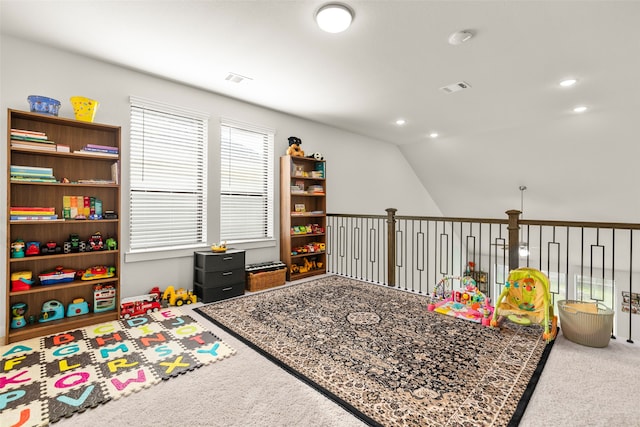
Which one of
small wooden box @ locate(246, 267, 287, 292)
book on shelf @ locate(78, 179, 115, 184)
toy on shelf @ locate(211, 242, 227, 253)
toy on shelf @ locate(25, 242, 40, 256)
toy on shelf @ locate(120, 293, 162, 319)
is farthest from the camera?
small wooden box @ locate(246, 267, 287, 292)

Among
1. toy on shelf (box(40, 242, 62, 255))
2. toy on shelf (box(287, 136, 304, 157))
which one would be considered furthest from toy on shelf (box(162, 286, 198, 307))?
toy on shelf (box(287, 136, 304, 157))

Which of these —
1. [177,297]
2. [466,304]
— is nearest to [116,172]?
[177,297]

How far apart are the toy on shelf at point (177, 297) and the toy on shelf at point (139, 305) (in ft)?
0.43

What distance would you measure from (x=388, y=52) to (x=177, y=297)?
3.45 metres

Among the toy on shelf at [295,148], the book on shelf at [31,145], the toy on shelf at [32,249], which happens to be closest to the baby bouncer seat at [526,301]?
the toy on shelf at [295,148]

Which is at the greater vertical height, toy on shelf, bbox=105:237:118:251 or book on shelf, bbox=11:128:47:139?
book on shelf, bbox=11:128:47:139

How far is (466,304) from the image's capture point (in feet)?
10.6

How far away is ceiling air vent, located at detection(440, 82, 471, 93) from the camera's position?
11.8 feet

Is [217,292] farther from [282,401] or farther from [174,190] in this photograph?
[282,401]

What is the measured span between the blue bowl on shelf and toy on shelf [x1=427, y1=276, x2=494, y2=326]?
162 inches

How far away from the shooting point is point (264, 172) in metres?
4.60

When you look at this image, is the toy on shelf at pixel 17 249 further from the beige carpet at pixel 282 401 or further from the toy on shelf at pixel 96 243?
the beige carpet at pixel 282 401

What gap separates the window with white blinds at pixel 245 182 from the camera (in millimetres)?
4129

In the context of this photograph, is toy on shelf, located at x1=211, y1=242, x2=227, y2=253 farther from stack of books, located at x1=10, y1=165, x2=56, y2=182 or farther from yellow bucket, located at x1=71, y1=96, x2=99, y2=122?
yellow bucket, located at x1=71, y1=96, x2=99, y2=122
